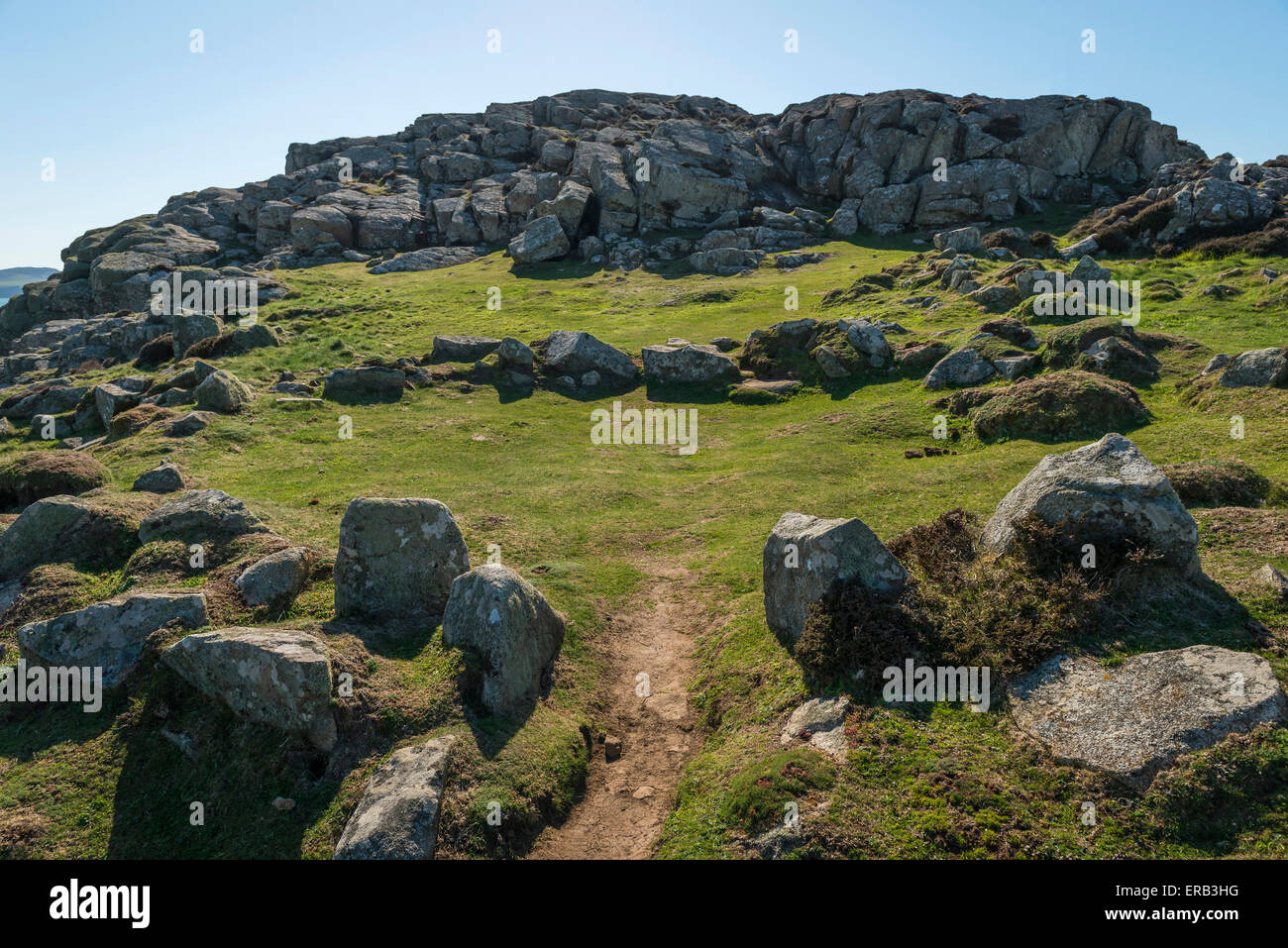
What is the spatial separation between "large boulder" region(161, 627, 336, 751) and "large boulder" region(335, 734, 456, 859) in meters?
1.53

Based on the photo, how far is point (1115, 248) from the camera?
58.3m

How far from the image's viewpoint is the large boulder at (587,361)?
4466 cm

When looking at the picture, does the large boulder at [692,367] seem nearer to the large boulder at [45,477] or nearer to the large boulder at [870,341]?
the large boulder at [870,341]

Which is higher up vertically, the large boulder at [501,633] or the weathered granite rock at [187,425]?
the weathered granite rock at [187,425]

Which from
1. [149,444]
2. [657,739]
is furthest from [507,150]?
[657,739]

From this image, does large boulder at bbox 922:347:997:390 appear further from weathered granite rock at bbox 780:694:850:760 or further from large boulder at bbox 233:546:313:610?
large boulder at bbox 233:546:313:610

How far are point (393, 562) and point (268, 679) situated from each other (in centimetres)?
419

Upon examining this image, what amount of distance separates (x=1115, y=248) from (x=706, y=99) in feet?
374

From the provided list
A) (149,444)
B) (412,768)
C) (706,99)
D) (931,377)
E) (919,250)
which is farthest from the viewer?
(706,99)

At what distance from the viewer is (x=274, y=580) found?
16469mm

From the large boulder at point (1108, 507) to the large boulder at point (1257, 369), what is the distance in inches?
614

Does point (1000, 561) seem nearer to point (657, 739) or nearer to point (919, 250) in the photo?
point (657, 739)

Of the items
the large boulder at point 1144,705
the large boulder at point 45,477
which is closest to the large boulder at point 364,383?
the large boulder at point 45,477

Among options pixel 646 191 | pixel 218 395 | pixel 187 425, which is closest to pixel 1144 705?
pixel 187 425
